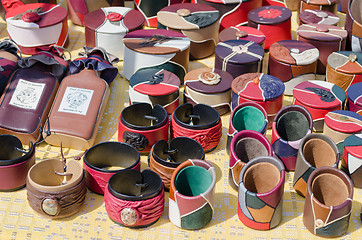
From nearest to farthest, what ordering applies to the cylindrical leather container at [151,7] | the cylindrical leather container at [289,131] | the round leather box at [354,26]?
1. the cylindrical leather container at [289,131]
2. the round leather box at [354,26]
3. the cylindrical leather container at [151,7]

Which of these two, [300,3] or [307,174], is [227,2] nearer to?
[300,3]

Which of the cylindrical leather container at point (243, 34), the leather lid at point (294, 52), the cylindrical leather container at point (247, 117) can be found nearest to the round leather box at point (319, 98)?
the leather lid at point (294, 52)

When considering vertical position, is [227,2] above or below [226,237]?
above

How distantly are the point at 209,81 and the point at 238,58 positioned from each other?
15.7 inches

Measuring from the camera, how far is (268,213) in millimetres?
3559

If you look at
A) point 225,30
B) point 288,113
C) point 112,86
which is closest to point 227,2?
point 225,30

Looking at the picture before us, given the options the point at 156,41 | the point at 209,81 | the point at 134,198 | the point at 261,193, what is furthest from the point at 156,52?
the point at 261,193

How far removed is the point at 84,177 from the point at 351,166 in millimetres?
1819

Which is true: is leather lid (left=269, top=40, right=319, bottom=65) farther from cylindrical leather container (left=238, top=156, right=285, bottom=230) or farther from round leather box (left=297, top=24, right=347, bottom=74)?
cylindrical leather container (left=238, top=156, right=285, bottom=230)

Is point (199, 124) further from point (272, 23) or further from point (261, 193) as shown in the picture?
point (272, 23)

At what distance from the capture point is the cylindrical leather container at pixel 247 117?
13.8 ft

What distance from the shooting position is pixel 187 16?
5.38 m

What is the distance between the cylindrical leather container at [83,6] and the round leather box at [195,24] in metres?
0.62

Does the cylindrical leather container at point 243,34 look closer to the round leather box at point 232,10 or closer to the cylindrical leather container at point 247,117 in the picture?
the round leather box at point 232,10
